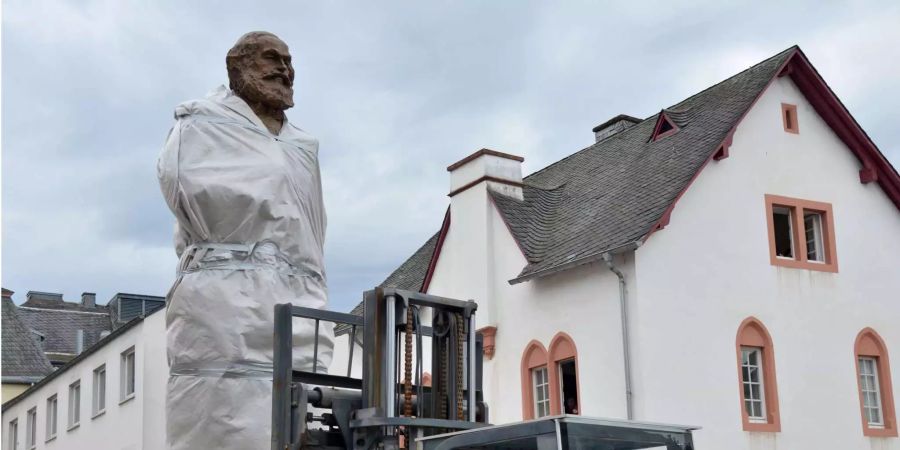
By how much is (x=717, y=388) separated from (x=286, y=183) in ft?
51.7

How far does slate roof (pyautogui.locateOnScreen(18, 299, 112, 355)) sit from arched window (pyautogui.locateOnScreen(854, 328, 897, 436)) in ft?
121

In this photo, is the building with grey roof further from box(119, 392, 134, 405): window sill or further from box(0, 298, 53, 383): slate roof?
box(119, 392, 134, 405): window sill

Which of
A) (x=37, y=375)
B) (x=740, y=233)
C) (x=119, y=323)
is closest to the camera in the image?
(x=740, y=233)

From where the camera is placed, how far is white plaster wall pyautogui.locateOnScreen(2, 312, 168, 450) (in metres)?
30.8

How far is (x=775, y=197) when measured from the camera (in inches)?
865

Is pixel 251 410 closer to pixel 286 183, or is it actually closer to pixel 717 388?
pixel 286 183

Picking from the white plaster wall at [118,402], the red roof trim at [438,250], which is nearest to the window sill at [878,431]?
the red roof trim at [438,250]

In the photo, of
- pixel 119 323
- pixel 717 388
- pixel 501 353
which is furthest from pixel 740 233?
pixel 119 323

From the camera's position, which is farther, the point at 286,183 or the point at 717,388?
the point at 717,388

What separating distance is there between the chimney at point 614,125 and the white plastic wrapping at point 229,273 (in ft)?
77.3

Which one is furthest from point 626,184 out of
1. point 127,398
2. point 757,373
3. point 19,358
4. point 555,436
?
point 19,358

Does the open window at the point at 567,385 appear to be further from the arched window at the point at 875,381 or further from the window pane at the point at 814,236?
the arched window at the point at 875,381

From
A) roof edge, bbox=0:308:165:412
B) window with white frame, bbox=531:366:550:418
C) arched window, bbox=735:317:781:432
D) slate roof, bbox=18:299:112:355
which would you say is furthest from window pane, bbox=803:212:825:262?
slate roof, bbox=18:299:112:355

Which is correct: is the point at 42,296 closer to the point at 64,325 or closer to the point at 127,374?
the point at 64,325
